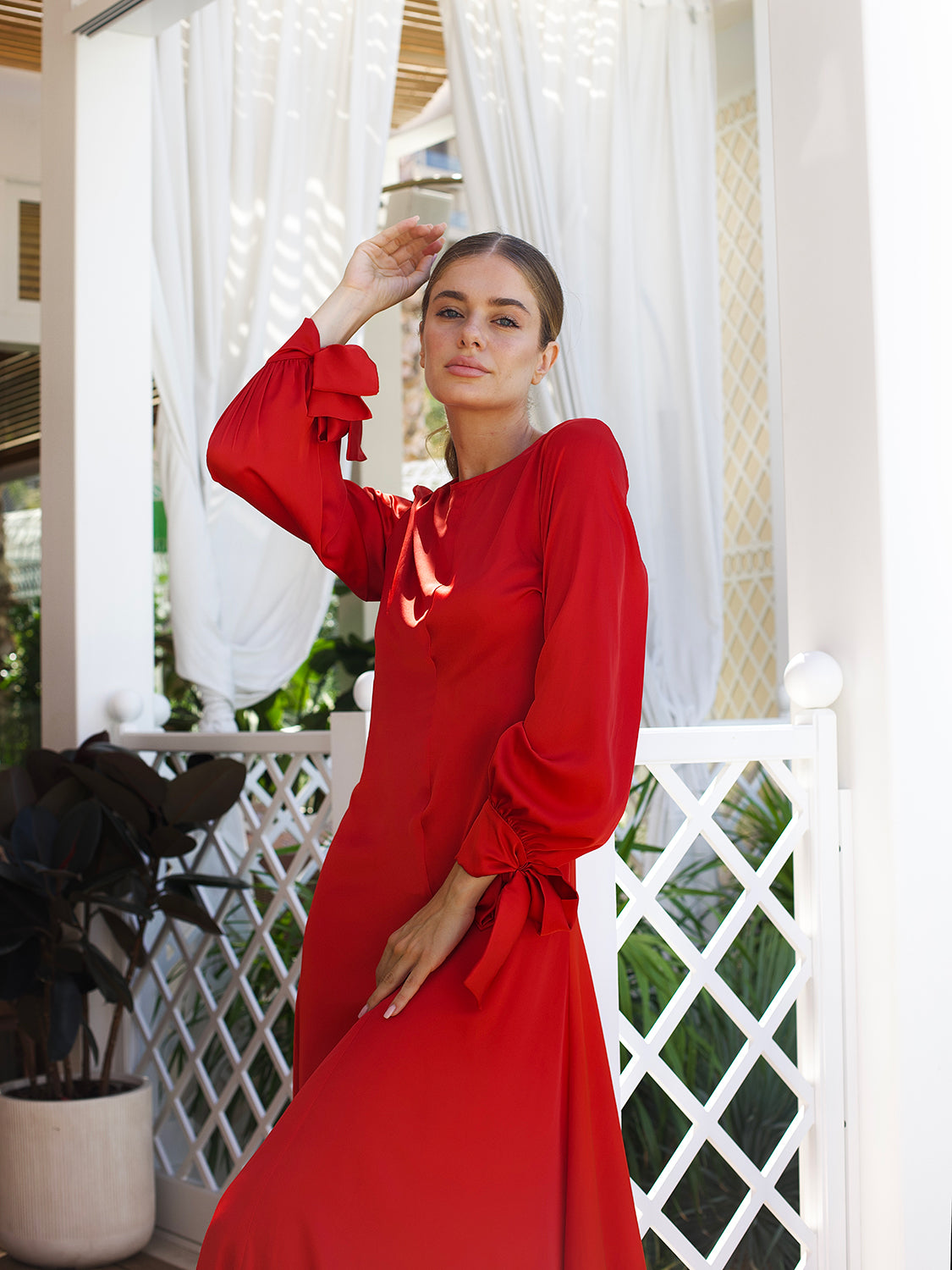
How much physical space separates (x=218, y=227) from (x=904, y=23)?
6.79 ft

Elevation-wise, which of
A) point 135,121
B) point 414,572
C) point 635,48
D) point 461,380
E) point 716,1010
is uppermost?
point 635,48

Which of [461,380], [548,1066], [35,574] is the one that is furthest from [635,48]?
[35,574]

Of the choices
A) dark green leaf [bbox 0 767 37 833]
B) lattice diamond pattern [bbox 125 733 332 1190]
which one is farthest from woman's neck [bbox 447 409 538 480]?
dark green leaf [bbox 0 767 37 833]

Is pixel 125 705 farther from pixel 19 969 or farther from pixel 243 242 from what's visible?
pixel 243 242

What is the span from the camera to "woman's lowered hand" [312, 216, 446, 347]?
1804 millimetres

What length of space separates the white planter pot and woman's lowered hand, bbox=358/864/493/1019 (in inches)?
70.9

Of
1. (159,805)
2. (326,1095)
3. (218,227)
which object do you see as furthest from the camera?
(218,227)

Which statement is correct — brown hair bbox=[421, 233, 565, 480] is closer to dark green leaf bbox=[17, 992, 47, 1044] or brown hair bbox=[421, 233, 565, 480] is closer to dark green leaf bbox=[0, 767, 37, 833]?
dark green leaf bbox=[0, 767, 37, 833]

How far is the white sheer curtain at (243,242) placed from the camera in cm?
350

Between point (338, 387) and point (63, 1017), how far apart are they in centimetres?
169

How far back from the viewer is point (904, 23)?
2.06 m

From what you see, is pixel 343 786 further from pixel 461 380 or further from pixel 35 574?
pixel 35 574

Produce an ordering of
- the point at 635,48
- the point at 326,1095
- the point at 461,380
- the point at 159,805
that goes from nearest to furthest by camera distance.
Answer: the point at 326,1095 < the point at 461,380 < the point at 159,805 < the point at 635,48

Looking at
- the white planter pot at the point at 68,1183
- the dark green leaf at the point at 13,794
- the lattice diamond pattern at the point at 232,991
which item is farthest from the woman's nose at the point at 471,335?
the white planter pot at the point at 68,1183
